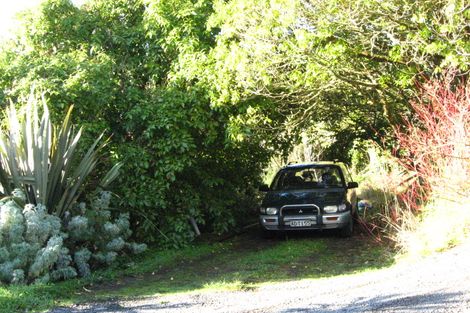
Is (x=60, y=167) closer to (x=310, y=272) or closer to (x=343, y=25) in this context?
(x=310, y=272)

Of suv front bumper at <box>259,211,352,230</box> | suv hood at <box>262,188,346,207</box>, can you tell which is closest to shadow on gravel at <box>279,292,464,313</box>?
suv front bumper at <box>259,211,352,230</box>

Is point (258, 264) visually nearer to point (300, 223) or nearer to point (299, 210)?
point (300, 223)

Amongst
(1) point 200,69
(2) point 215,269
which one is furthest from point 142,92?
(2) point 215,269

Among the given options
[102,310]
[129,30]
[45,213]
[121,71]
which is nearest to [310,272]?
[102,310]

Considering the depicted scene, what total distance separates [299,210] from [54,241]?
5.30m

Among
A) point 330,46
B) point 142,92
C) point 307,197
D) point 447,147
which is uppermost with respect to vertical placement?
point 330,46

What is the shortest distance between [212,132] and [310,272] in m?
3.73

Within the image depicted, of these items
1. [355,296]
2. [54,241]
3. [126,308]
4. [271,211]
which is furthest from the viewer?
[271,211]

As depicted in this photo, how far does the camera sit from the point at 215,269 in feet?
29.5

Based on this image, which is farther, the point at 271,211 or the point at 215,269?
the point at 271,211

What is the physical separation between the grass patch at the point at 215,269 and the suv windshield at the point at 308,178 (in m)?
1.15

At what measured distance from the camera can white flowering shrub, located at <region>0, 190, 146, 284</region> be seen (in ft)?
24.2

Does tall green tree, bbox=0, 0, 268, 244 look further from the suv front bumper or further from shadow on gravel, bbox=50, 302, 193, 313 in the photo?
shadow on gravel, bbox=50, 302, 193, 313

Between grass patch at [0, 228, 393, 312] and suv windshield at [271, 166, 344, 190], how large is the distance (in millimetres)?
1149
